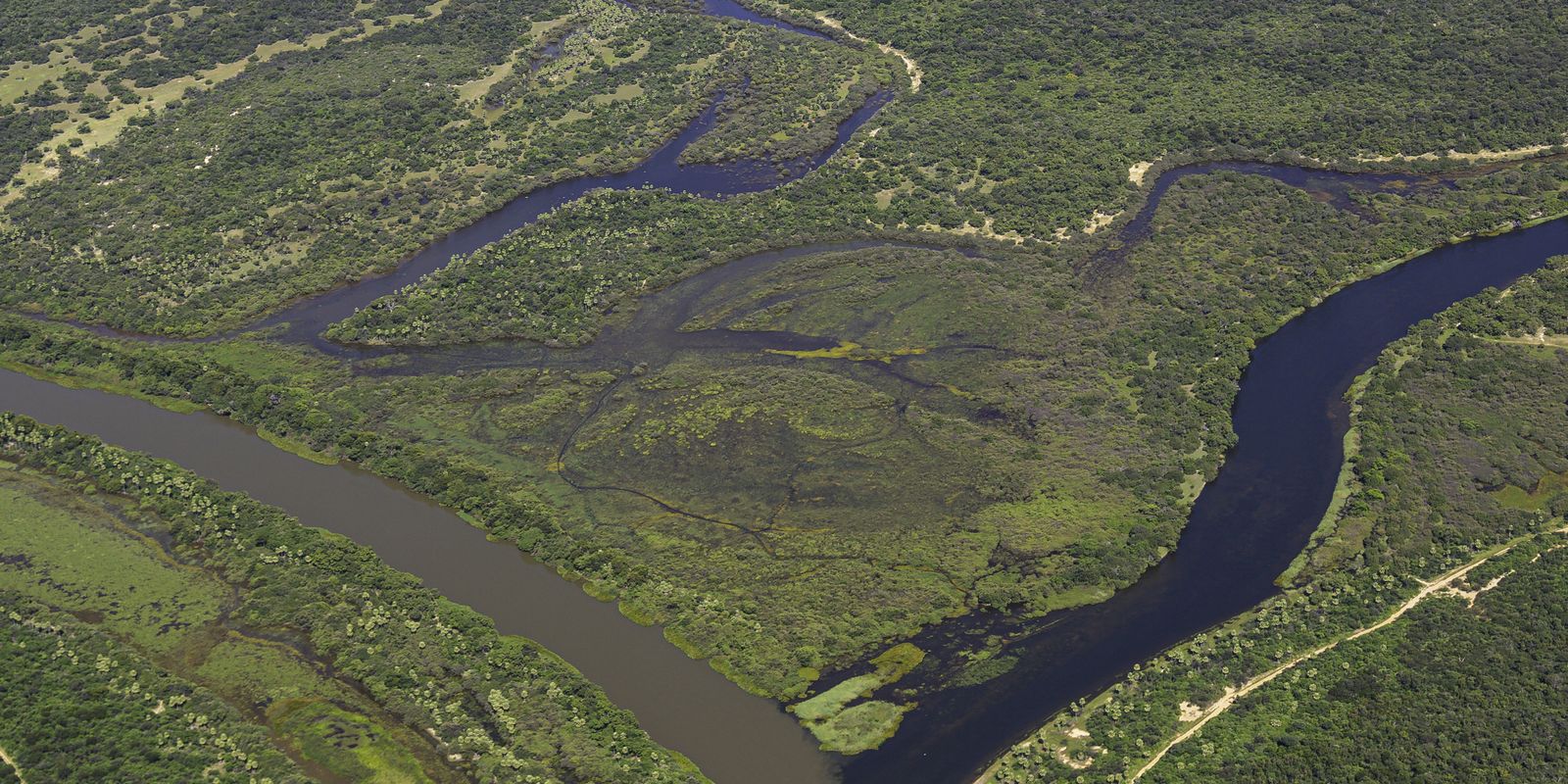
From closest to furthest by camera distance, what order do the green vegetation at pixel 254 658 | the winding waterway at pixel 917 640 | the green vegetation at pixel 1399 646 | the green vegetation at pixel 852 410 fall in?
the green vegetation at pixel 1399 646 < the green vegetation at pixel 254 658 < the winding waterway at pixel 917 640 < the green vegetation at pixel 852 410

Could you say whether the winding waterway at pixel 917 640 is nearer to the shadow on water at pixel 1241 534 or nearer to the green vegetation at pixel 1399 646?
the shadow on water at pixel 1241 534

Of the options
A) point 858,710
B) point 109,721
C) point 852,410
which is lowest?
point 858,710

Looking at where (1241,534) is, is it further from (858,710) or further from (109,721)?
(109,721)

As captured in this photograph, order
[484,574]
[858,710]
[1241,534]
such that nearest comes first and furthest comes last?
[858,710] → [484,574] → [1241,534]

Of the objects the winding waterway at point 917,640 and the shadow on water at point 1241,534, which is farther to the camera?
the winding waterway at point 917,640

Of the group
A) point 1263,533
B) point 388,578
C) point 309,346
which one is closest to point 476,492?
point 388,578

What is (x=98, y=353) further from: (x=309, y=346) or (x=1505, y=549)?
(x=1505, y=549)

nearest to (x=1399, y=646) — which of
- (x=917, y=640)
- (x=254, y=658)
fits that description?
(x=917, y=640)

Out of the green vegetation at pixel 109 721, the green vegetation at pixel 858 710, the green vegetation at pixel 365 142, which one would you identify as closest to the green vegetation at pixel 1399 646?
the green vegetation at pixel 858 710
